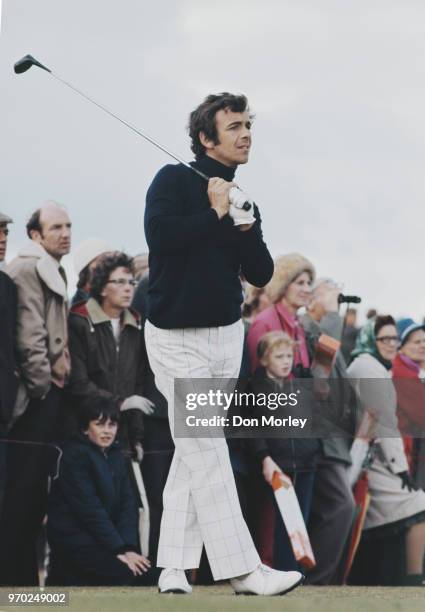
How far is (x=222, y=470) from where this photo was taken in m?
5.49

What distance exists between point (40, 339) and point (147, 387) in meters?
0.92

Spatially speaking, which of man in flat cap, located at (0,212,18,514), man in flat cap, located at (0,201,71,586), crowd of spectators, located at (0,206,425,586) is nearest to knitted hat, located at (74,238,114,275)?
crowd of spectators, located at (0,206,425,586)

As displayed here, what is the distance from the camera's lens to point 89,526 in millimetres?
7012

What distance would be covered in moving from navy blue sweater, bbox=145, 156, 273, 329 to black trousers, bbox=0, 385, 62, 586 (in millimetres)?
1638

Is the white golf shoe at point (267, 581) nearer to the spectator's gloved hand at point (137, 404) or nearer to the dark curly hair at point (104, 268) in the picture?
the spectator's gloved hand at point (137, 404)

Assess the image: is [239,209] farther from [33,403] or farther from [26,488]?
[26,488]

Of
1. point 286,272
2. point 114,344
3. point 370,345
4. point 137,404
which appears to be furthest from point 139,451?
point 370,345

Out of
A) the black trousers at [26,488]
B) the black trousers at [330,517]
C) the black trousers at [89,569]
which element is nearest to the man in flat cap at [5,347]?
the black trousers at [26,488]

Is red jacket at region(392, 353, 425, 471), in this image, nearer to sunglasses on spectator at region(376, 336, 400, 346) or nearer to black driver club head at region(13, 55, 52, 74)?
sunglasses on spectator at region(376, 336, 400, 346)

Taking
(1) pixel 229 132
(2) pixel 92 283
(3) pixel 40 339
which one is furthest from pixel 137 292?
(1) pixel 229 132

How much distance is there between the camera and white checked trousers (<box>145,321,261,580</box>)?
543cm

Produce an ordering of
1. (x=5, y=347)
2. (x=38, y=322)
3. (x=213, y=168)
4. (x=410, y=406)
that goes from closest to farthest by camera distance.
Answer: (x=213, y=168)
(x=5, y=347)
(x=38, y=322)
(x=410, y=406)

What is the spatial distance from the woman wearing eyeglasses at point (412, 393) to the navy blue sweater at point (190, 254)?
9.76 ft

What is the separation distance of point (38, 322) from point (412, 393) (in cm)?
257
